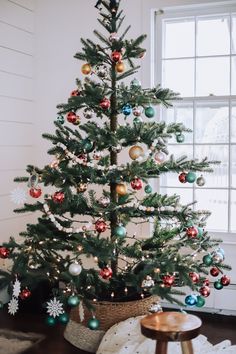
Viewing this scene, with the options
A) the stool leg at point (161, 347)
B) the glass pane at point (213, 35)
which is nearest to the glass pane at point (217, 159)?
the glass pane at point (213, 35)

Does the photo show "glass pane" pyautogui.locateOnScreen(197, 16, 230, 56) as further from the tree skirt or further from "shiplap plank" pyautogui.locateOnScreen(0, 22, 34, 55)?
the tree skirt

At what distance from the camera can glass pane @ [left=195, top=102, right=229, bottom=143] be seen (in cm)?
370

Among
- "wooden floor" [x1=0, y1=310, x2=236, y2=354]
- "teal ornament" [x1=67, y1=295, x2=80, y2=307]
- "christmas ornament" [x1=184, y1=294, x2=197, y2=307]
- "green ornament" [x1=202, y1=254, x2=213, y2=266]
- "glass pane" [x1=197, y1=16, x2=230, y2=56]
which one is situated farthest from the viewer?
"glass pane" [x1=197, y1=16, x2=230, y2=56]

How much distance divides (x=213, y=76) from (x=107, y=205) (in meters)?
1.63

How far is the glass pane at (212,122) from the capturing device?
370 cm

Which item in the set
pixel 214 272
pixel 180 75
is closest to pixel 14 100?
pixel 180 75

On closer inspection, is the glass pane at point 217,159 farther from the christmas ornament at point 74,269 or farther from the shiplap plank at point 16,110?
the christmas ornament at point 74,269

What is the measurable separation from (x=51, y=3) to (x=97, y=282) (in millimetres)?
2455

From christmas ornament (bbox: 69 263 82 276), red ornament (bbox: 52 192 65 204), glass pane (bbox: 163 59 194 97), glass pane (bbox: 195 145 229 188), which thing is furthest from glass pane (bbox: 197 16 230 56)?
christmas ornament (bbox: 69 263 82 276)

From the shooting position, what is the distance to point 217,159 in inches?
147

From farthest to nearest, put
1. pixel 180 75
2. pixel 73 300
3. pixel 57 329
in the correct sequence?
1. pixel 180 75
2. pixel 57 329
3. pixel 73 300

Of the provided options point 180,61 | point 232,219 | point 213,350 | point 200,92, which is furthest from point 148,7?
point 213,350

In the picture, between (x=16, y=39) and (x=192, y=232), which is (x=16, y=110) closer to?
(x=16, y=39)

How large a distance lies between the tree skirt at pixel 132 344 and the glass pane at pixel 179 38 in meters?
2.12
